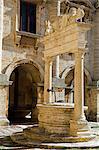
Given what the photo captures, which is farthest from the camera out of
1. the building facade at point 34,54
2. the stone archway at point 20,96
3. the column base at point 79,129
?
the stone archway at point 20,96

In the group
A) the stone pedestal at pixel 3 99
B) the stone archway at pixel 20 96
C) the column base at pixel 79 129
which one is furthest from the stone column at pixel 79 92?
the stone archway at pixel 20 96

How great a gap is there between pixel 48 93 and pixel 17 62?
13.0ft

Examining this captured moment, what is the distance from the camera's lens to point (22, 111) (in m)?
20.6

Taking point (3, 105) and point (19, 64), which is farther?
point (19, 64)

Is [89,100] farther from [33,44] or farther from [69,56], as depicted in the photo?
[33,44]

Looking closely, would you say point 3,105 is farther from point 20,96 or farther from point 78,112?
point 20,96

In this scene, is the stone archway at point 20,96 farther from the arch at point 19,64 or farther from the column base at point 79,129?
the column base at point 79,129

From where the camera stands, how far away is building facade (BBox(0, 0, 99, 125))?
51.5ft

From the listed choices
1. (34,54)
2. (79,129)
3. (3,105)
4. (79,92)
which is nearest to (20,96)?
(34,54)

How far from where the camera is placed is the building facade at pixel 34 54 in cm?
1571

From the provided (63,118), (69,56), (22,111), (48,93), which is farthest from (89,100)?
(63,118)

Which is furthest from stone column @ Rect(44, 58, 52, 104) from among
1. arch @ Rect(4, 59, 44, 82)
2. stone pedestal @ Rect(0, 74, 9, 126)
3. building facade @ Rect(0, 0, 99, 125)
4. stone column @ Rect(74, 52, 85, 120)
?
arch @ Rect(4, 59, 44, 82)

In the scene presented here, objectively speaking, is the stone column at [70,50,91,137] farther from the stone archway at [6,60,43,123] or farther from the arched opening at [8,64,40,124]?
the arched opening at [8,64,40,124]

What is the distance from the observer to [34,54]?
16938 mm
